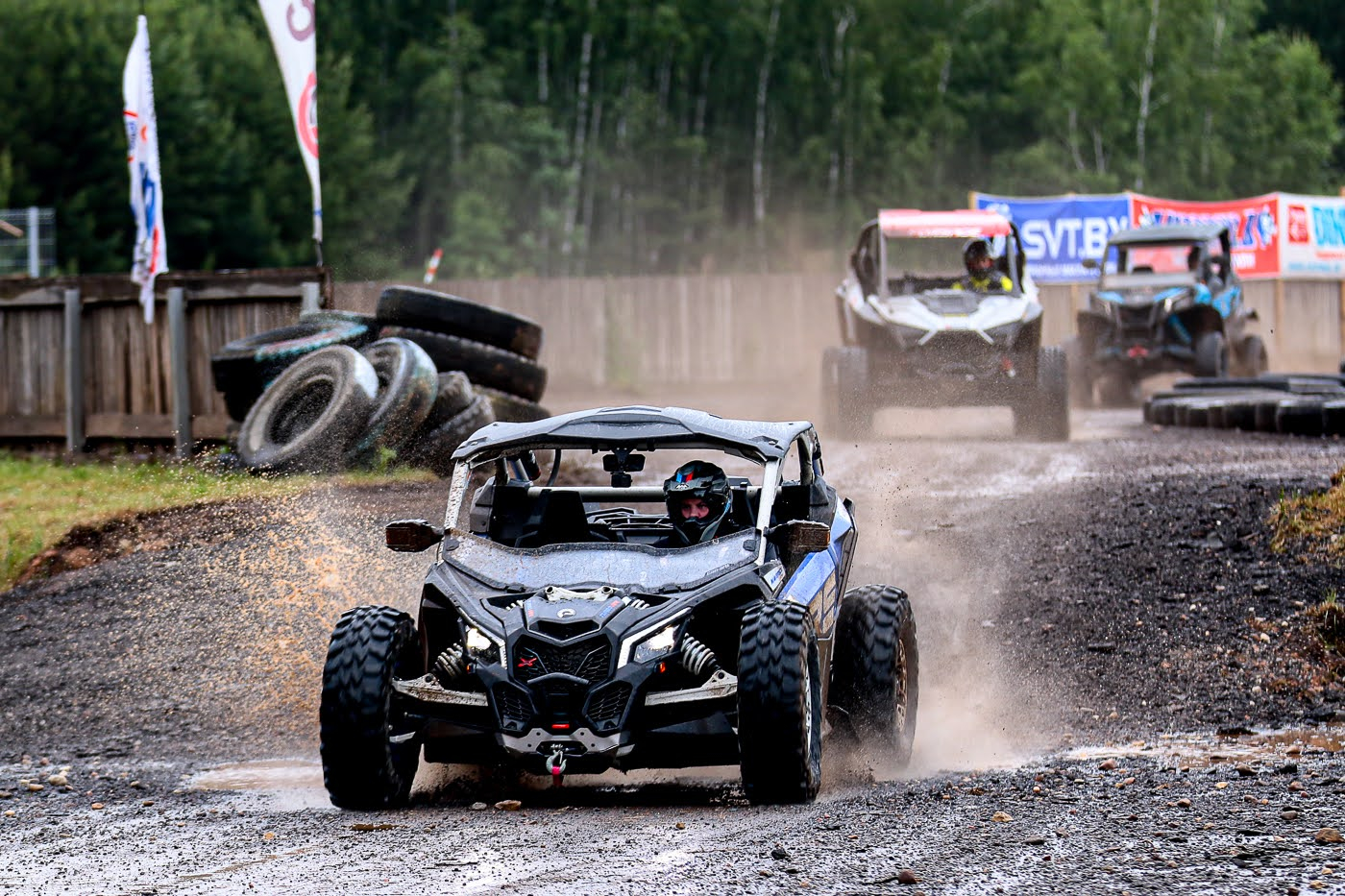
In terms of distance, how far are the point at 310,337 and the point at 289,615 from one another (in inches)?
221

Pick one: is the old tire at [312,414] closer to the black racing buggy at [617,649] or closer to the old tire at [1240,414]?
the black racing buggy at [617,649]

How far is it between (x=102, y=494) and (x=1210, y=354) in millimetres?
13995

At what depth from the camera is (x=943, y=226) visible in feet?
61.1

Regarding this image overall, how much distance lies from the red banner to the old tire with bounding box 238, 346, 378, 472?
18478mm

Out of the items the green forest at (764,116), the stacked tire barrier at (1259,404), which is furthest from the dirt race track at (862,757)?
the green forest at (764,116)

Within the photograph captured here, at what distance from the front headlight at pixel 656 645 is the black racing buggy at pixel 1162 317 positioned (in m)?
17.6

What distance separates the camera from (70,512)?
13000 millimetres

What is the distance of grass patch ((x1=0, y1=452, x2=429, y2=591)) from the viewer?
12289 millimetres

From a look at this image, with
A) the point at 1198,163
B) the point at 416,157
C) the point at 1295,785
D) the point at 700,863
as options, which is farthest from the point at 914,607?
the point at 1198,163

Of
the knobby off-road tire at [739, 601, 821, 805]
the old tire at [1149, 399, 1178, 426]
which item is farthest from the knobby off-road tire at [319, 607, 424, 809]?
the old tire at [1149, 399, 1178, 426]

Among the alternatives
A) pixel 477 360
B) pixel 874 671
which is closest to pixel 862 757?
pixel 874 671

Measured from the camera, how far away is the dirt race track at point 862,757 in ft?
16.2

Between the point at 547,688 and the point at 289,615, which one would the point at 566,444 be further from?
the point at 289,615

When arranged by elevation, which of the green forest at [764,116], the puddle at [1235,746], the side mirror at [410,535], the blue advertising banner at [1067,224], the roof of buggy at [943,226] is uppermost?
the green forest at [764,116]
